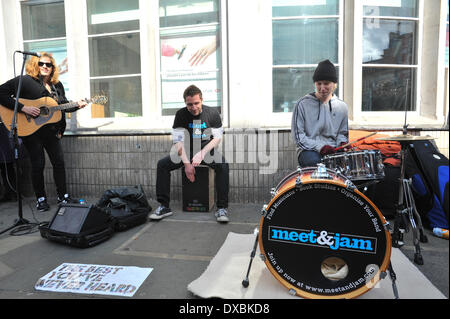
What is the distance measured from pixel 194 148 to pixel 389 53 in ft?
10.9

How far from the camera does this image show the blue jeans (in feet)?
9.04

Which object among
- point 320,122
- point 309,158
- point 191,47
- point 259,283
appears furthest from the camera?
point 191,47

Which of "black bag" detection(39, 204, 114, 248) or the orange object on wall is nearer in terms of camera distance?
"black bag" detection(39, 204, 114, 248)

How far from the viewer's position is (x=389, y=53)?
4.25m

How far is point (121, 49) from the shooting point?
15.3 feet

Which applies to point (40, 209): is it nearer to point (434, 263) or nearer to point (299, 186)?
point (299, 186)

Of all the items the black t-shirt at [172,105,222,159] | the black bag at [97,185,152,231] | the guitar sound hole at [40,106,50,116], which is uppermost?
the guitar sound hole at [40,106,50,116]

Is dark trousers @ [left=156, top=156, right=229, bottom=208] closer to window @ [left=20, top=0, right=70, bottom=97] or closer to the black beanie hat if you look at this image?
the black beanie hat

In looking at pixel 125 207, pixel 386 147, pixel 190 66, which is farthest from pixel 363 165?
pixel 190 66

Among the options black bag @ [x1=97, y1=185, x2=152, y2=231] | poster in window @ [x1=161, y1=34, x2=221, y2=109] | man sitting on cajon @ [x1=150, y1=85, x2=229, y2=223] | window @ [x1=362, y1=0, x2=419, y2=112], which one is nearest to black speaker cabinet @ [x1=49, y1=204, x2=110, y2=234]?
black bag @ [x1=97, y1=185, x2=152, y2=231]

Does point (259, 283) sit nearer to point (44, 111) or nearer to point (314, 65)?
point (314, 65)

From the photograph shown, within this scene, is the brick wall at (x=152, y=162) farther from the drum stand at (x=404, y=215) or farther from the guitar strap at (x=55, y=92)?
the drum stand at (x=404, y=215)

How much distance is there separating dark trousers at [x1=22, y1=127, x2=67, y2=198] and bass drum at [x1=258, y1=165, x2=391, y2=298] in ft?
11.6
